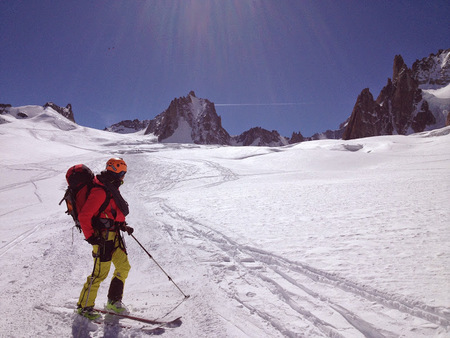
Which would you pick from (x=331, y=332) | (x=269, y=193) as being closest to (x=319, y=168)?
(x=269, y=193)

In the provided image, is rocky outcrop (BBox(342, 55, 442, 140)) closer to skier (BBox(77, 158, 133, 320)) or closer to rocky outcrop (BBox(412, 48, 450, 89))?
rocky outcrop (BBox(412, 48, 450, 89))

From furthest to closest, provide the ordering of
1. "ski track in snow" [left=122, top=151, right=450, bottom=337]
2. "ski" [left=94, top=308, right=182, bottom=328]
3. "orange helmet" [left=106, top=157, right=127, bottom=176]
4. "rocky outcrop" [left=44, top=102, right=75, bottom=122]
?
"rocky outcrop" [left=44, top=102, right=75, bottom=122] < "orange helmet" [left=106, top=157, right=127, bottom=176] < "ski" [left=94, top=308, right=182, bottom=328] < "ski track in snow" [left=122, top=151, right=450, bottom=337]

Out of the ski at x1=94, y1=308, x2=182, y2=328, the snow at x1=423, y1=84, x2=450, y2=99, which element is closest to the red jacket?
the ski at x1=94, y1=308, x2=182, y2=328

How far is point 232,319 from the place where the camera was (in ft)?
11.0

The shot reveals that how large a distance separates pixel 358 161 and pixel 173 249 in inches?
986

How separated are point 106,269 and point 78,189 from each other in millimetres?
1354

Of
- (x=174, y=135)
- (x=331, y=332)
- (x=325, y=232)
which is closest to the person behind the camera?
(x=331, y=332)

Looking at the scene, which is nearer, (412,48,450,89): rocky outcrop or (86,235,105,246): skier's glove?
(86,235,105,246): skier's glove

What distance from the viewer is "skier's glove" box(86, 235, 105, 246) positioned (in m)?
3.45

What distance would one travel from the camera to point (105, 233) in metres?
3.57

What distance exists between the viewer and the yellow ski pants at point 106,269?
11.4 ft

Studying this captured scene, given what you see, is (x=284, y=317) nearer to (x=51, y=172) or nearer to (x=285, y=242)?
(x=285, y=242)

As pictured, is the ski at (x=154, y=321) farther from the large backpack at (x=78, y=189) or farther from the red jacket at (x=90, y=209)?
the large backpack at (x=78, y=189)

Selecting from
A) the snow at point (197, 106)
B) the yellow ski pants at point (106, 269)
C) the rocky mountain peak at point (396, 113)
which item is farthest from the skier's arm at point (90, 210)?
the snow at point (197, 106)
